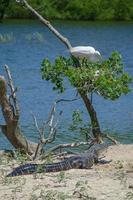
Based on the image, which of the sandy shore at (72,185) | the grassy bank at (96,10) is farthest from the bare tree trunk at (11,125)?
Answer: the grassy bank at (96,10)

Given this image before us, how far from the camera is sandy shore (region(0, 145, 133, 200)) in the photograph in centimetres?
629

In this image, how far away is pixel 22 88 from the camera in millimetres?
20078

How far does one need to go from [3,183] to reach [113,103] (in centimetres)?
1053

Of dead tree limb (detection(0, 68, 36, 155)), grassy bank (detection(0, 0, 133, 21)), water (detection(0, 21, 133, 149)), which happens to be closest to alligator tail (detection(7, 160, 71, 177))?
dead tree limb (detection(0, 68, 36, 155))

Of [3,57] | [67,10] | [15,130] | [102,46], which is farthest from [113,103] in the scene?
[67,10]

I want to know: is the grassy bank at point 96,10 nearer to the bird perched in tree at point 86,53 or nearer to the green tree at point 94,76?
the green tree at point 94,76

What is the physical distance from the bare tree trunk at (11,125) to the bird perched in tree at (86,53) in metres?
1.21

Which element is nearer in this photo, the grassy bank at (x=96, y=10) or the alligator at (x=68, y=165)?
the alligator at (x=68, y=165)

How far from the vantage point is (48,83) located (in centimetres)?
2066

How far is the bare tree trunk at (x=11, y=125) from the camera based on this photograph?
9.68 meters

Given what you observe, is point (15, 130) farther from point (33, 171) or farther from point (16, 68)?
point (16, 68)

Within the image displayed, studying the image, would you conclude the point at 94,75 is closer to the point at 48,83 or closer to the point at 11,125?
the point at 11,125

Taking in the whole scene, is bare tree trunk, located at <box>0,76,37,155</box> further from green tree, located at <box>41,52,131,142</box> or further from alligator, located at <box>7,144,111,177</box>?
alligator, located at <box>7,144,111,177</box>

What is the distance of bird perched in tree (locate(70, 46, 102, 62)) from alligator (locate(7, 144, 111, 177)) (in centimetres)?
150
